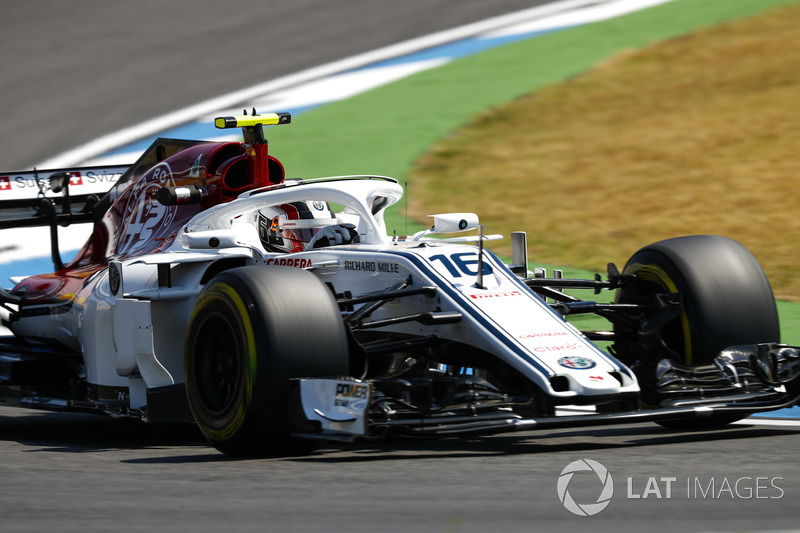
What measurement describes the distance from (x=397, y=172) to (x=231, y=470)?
8.68m

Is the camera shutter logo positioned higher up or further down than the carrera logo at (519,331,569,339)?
further down

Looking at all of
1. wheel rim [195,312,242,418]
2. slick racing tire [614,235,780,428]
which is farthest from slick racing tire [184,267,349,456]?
slick racing tire [614,235,780,428]

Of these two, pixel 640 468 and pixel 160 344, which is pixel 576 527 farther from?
pixel 160 344

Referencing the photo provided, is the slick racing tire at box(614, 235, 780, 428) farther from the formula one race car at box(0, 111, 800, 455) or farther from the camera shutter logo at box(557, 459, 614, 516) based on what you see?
the camera shutter logo at box(557, 459, 614, 516)

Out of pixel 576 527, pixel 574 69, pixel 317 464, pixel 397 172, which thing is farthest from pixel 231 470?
pixel 574 69

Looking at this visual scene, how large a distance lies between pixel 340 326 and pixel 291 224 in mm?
1926

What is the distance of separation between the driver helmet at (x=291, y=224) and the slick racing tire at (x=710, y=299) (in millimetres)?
2113

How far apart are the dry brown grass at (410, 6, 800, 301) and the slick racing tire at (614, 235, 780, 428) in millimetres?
3836

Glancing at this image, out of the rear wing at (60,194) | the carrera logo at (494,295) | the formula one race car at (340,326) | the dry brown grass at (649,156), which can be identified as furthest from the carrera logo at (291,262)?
the dry brown grass at (649,156)

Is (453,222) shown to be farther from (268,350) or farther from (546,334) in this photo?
(268,350)

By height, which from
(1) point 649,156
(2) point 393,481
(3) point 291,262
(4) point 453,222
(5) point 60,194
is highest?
(1) point 649,156

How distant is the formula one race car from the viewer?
20.7ft

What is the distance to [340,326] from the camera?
6457mm

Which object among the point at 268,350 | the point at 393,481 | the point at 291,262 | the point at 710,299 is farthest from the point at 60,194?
the point at 393,481
